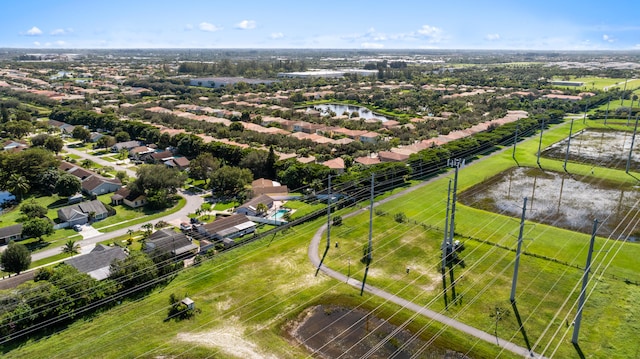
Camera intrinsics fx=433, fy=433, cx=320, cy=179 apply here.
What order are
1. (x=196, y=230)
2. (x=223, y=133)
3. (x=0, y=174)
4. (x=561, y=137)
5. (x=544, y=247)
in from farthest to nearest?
(x=561, y=137)
(x=223, y=133)
(x=0, y=174)
(x=196, y=230)
(x=544, y=247)

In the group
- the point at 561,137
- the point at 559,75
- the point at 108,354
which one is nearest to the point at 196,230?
→ the point at 108,354

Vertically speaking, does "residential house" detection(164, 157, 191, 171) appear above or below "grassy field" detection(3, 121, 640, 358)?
above

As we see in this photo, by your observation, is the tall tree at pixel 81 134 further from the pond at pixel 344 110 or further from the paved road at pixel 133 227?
the pond at pixel 344 110

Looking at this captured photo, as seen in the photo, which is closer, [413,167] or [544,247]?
[544,247]

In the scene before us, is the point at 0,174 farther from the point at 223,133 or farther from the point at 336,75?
the point at 336,75

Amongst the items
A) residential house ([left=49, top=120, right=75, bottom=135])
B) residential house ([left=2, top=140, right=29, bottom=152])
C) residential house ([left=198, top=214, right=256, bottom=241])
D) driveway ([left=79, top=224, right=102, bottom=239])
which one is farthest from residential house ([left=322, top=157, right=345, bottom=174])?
residential house ([left=49, top=120, right=75, bottom=135])

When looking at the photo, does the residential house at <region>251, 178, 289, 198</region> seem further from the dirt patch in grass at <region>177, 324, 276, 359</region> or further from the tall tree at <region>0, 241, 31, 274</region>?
the dirt patch in grass at <region>177, 324, 276, 359</region>

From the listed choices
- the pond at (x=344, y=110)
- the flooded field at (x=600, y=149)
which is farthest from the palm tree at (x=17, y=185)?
the flooded field at (x=600, y=149)
